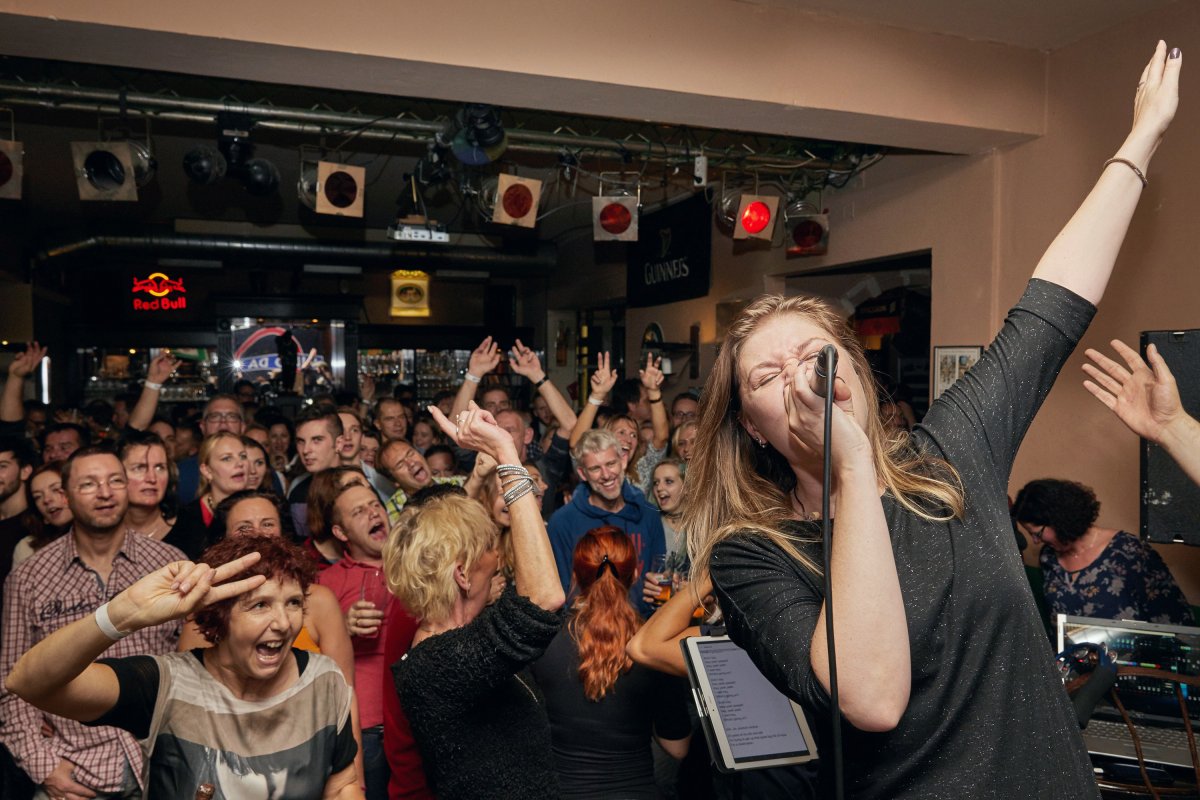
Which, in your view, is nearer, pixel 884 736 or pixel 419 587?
pixel 884 736

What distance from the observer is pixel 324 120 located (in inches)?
190

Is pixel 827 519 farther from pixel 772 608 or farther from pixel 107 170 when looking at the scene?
pixel 107 170

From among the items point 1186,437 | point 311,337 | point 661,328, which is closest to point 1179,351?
point 1186,437

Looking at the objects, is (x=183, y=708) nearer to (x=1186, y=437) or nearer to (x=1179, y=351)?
(x=1186, y=437)

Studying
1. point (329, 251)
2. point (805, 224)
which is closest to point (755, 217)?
point (805, 224)

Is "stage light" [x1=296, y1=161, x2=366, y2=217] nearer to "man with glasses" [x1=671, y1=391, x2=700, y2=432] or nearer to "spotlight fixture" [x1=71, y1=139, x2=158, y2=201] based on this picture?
"spotlight fixture" [x1=71, y1=139, x2=158, y2=201]

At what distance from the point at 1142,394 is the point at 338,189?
4.26 meters

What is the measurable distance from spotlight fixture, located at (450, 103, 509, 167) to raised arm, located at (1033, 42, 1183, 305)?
3752mm

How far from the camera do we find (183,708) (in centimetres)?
166

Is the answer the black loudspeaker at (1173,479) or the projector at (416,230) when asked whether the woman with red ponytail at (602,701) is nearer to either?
the black loudspeaker at (1173,479)

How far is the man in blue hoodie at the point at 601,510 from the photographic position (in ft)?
11.9

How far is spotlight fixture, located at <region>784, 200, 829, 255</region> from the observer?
19.3 feet

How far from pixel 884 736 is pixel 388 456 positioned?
3.53 m

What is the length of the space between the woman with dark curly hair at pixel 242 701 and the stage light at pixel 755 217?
14.0 feet
